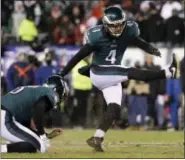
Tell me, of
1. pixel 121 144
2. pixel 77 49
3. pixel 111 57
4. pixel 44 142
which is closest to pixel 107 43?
pixel 111 57

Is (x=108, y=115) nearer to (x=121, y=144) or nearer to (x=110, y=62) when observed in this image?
(x=110, y=62)

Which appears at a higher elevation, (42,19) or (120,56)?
(120,56)

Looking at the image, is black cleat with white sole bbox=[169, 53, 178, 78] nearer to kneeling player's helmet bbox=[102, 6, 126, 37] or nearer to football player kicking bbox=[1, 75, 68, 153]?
kneeling player's helmet bbox=[102, 6, 126, 37]

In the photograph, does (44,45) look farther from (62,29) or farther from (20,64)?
(20,64)

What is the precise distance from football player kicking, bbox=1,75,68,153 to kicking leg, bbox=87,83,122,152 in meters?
0.64

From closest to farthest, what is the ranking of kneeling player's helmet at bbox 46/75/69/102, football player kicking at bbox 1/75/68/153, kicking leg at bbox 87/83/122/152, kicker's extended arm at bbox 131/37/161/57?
football player kicking at bbox 1/75/68/153
kneeling player's helmet at bbox 46/75/69/102
kicking leg at bbox 87/83/122/152
kicker's extended arm at bbox 131/37/161/57

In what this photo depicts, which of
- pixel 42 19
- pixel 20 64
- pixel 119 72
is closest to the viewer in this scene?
pixel 119 72

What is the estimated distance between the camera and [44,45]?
20984 mm

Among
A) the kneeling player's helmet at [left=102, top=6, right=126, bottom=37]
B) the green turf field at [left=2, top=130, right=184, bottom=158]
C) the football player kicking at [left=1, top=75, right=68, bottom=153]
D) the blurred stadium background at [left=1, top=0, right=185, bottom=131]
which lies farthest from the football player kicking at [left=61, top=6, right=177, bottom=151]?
the blurred stadium background at [left=1, top=0, right=185, bottom=131]

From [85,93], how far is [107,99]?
8297mm

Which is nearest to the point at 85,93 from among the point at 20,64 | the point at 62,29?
the point at 20,64

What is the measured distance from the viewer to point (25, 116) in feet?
32.8

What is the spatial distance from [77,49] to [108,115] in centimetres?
1012

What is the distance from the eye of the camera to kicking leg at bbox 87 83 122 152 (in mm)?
10234
